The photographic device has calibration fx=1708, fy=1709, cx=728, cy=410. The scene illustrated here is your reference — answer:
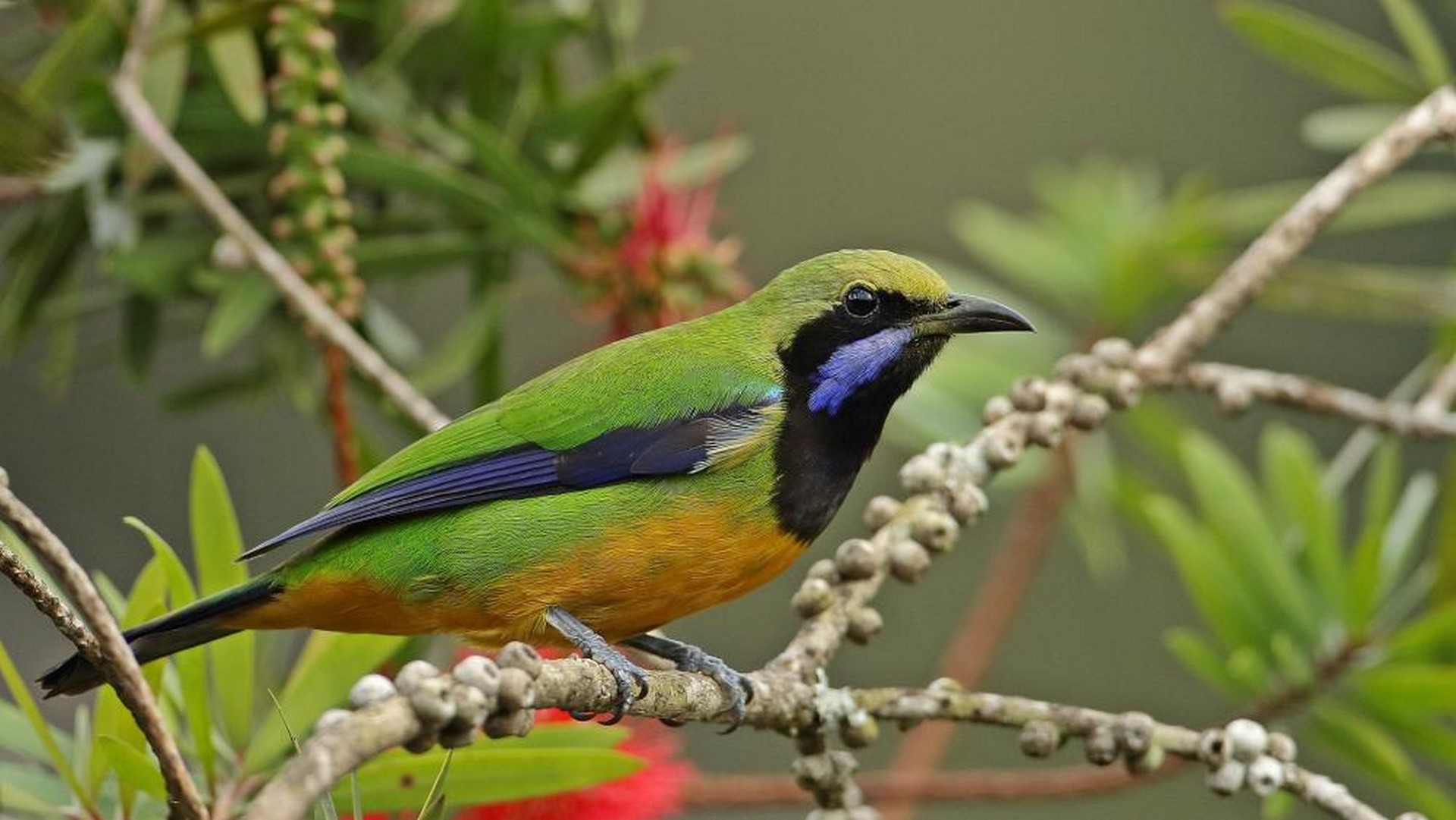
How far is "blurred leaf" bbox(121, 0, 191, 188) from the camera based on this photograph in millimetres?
3203

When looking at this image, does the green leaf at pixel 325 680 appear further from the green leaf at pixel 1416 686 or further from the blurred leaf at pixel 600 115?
the green leaf at pixel 1416 686

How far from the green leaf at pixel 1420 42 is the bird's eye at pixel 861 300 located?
1.21 meters

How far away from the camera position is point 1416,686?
2.93m

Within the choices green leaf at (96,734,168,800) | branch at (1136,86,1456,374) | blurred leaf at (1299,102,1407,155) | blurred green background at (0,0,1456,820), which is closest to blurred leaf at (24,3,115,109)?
green leaf at (96,734,168,800)

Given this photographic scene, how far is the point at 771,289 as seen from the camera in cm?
339

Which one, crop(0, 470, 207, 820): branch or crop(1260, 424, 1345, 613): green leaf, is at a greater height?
crop(1260, 424, 1345, 613): green leaf

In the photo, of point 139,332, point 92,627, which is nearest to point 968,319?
point 139,332

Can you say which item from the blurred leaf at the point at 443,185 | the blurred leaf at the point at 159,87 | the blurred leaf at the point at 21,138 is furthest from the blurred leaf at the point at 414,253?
the blurred leaf at the point at 21,138

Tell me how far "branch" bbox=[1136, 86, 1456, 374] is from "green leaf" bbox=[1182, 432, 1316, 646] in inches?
7.5

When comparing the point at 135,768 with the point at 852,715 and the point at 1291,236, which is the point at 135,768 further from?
the point at 1291,236

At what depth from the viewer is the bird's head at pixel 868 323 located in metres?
3.24

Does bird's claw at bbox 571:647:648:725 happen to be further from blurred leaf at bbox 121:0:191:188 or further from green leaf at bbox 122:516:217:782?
blurred leaf at bbox 121:0:191:188

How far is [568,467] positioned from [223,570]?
0.67 m

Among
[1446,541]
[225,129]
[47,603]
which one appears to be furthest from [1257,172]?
[47,603]
